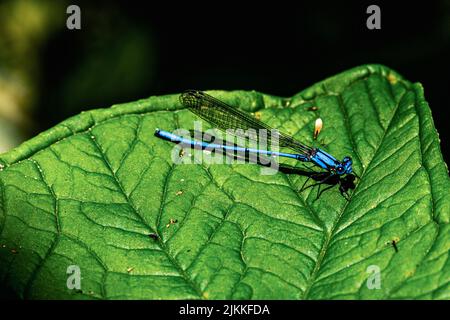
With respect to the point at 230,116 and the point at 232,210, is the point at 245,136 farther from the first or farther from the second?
→ the point at 232,210

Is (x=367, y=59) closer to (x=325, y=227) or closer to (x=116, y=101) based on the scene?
(x=116, y=101)

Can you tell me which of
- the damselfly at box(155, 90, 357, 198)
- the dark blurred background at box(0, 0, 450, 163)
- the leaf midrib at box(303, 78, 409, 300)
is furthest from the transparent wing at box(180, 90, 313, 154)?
the dark blurred background at box(0, 0, 450, 163)

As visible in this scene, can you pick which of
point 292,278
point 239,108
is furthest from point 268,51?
point 292,278

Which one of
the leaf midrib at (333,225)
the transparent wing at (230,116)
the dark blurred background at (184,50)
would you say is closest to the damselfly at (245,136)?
the transparent wing at (230,116)

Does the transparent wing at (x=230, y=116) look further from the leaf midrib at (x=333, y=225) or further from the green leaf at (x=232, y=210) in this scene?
the leaf midrib at (x=333, y=225)

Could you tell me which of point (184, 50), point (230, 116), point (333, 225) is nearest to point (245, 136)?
point (230, 116)
